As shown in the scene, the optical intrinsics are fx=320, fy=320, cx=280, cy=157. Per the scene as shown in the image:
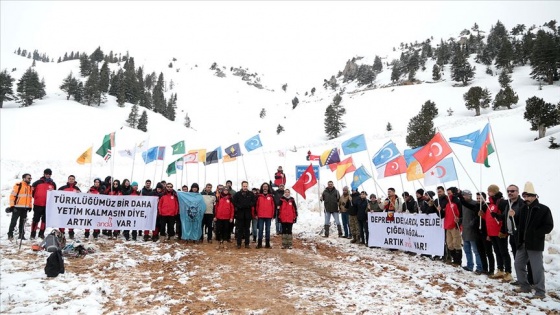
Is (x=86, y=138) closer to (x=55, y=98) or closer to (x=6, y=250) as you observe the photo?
(x=55, y=98)

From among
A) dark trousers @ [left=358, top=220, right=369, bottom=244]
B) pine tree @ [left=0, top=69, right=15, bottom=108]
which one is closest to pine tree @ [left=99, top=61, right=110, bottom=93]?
pine tree @ [left=0, top=69, right=15, bottom=108]

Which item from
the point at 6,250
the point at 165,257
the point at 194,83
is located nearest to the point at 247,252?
the point at 165,257

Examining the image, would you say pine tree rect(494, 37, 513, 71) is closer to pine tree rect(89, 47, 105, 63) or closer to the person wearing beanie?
the person wearing beanie

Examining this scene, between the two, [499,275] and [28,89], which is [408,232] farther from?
[28,89]

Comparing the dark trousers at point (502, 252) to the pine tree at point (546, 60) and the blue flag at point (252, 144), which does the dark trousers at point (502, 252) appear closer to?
the blue flag at point (252, 144)

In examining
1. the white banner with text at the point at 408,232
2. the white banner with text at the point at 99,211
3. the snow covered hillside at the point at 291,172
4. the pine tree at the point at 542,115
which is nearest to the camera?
the snow covered hillside at the point at 291,172

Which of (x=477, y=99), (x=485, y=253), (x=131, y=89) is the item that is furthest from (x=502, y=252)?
(x=131, y=89)

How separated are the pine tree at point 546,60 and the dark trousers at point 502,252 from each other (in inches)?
2794

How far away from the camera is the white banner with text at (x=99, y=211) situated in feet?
32.3

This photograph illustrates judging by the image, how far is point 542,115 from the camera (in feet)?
93.0

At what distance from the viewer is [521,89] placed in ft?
201

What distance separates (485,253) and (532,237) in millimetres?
1976

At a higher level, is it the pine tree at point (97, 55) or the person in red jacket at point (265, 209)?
the pine tree at point (97, 55)

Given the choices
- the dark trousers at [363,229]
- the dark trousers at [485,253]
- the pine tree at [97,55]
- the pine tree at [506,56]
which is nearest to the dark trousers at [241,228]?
the dark trousers at [363,229]
